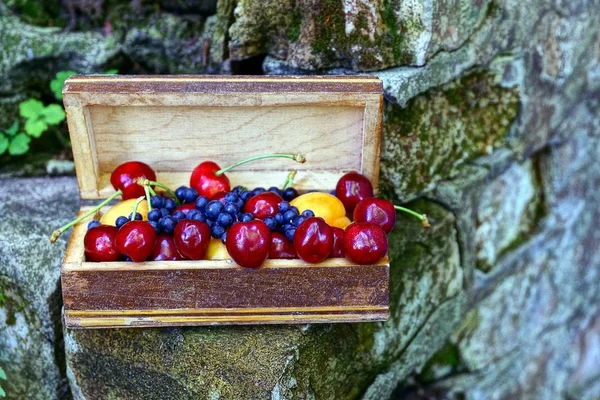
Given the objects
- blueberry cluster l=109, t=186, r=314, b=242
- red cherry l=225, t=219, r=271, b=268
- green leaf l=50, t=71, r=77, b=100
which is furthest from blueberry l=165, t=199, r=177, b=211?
green leaf l=50, t=71, r=77, b=100

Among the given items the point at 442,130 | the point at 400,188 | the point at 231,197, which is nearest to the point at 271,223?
the point at 231,197

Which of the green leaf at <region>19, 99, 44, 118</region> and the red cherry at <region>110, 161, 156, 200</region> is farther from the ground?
the green leaf at <region>19, 99, 44, 118</region>

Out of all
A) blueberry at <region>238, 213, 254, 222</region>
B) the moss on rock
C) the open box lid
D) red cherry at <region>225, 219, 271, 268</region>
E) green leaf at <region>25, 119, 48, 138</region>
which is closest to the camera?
red cherry at <region>225, 219, 271, 268</region>

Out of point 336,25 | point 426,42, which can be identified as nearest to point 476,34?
point 426,42

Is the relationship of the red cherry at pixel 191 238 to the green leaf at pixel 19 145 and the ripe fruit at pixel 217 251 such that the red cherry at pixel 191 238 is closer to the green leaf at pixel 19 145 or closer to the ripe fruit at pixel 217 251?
the ripe fruit at pixel 217 251

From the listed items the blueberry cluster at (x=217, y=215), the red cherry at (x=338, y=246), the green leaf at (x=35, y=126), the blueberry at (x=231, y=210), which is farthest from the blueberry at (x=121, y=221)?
the green leaf at (x=35, y=126)

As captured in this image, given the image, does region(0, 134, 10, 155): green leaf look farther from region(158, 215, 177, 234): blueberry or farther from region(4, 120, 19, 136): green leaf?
region(158, 215, 177, 234): blueberry
